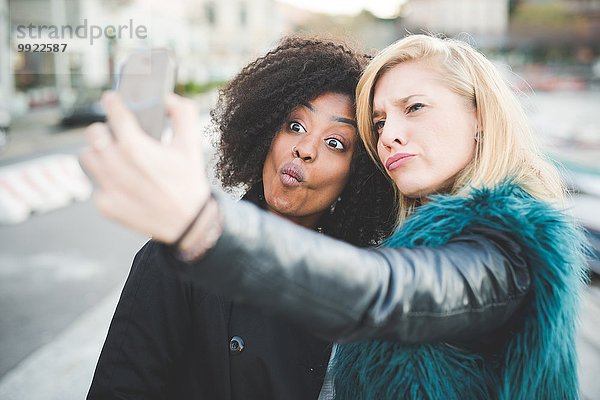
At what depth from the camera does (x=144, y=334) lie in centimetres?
154

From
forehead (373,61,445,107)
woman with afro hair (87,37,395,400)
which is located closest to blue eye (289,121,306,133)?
woman with afro hair (87,37,395,400)

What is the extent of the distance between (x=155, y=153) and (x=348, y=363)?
3.11 feet

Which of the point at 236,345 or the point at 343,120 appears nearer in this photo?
the point at 236,345

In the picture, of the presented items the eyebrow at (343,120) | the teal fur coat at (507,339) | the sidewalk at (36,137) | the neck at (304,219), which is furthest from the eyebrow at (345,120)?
the sidewalk at (36,137)

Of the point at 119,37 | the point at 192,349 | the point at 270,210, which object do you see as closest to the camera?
the point at 192,349

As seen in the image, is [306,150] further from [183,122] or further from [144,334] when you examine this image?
[183,122]

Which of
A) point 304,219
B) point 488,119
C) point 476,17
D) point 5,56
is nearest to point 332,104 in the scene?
point 304,219

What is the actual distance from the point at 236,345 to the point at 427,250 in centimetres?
79

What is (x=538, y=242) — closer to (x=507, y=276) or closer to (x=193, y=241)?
(x=507, y=276)

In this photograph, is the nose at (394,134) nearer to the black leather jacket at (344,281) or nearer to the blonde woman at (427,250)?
the blonde woman at (427,250)

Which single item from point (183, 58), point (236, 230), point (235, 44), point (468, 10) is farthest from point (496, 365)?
point (468, 10)

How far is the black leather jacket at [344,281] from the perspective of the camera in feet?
2.72

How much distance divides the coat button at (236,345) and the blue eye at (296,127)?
2.52ft

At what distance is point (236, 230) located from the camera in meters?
0.82
